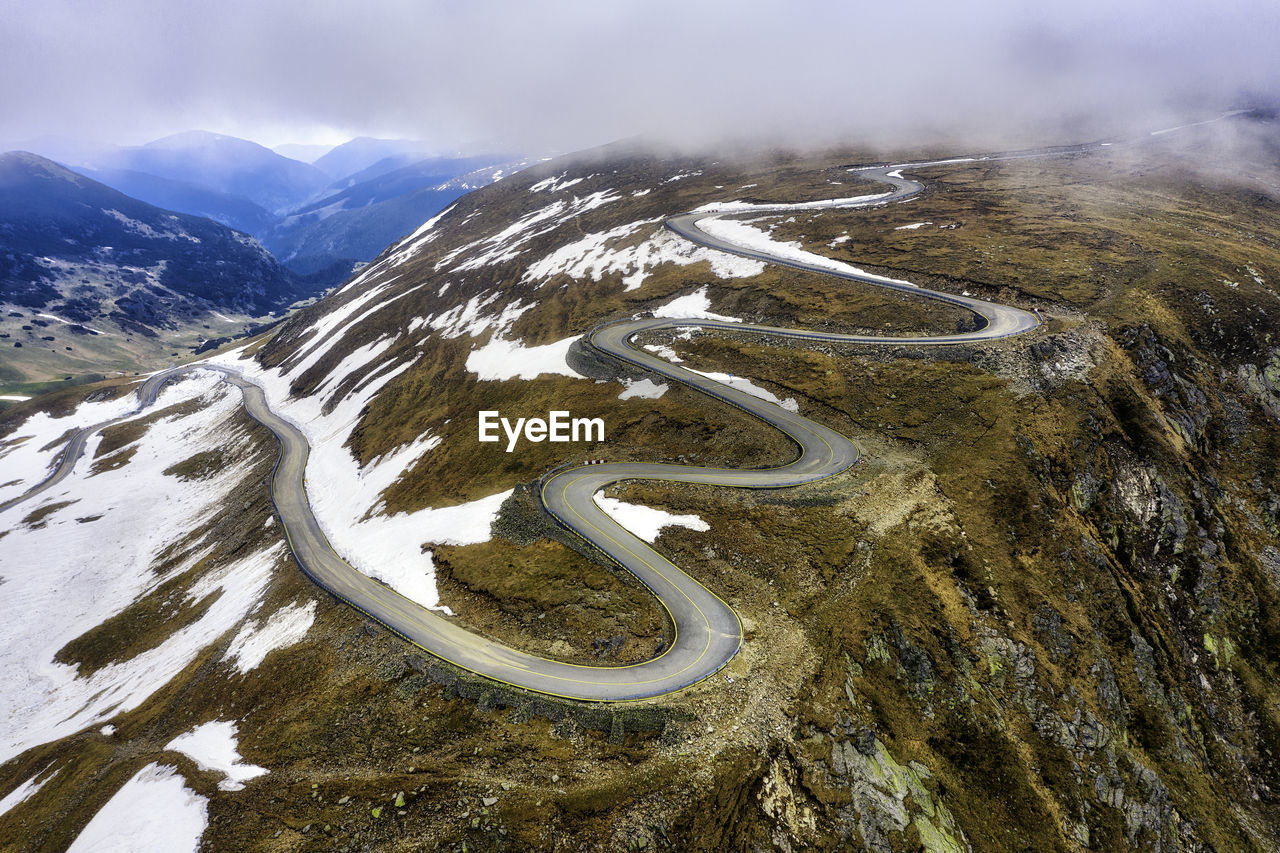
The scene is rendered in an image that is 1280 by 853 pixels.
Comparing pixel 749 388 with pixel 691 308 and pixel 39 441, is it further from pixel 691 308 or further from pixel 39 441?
pixel 39 441

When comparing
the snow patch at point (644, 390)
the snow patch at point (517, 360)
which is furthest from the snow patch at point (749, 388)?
the snow patch at point (517, 360)

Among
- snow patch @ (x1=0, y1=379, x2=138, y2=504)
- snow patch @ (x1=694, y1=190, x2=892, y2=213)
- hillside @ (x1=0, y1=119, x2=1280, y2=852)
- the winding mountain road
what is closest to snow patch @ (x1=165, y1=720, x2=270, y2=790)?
hillside @ (x1=0, y1=119, x2=1280, y2=852)

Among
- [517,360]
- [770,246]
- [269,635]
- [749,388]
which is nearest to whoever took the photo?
[269,635]

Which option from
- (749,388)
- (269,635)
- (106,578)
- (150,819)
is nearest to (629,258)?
(749,388)

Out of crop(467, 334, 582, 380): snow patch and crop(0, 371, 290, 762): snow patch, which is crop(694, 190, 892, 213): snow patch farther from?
crop(0, 371, 290, 762): snow patch

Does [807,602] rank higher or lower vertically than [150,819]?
higher

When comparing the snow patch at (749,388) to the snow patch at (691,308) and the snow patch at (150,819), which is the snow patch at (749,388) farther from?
the snow patch at (150,819)

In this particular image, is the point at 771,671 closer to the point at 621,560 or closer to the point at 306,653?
the point at 621,560

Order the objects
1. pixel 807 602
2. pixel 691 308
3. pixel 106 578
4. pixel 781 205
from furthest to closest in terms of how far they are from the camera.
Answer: pixel 781 205 → pixel 691 308 → pixel 106 578 → pixel 807 602
